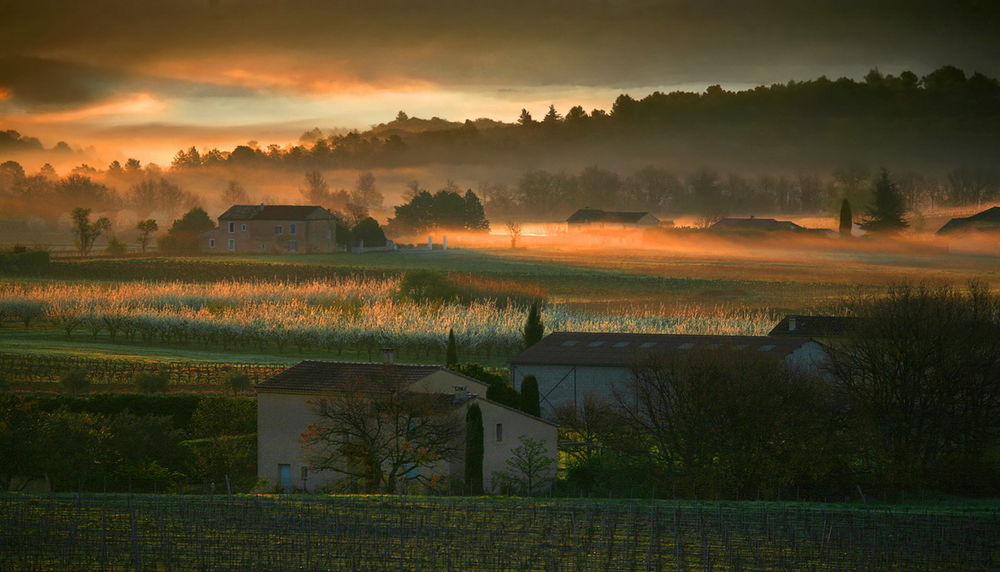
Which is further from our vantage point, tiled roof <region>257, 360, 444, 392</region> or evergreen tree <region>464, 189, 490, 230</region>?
evergreen tree <region>464, 189, 490, 230</region>

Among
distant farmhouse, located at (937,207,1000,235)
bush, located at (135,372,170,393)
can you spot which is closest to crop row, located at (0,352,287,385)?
bush, located at (135,372,170,393)

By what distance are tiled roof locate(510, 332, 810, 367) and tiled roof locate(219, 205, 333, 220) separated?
68309mm

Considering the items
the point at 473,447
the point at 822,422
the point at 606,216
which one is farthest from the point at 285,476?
the point at 606,216

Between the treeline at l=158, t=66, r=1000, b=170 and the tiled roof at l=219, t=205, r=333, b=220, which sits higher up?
the treeline at l=158, t=66, r=1000, b=170

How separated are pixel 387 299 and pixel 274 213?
1661 inches

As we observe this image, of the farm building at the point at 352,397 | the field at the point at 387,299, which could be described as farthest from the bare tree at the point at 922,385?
the field at the point at 387,299

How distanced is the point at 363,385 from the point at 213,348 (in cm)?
3173

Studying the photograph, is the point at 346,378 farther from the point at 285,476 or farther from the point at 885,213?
the point at 885,213

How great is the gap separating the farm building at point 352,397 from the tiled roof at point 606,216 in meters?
105

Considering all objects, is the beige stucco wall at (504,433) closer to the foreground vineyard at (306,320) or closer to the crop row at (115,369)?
the crop row at (115,369)

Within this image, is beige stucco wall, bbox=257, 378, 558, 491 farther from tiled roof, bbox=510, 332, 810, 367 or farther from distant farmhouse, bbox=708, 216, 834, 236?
distant farmhouse, bbox=708, 216, 834, 236

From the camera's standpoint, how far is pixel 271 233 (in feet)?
400

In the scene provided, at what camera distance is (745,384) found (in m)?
42.0

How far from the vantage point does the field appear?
223 ft
